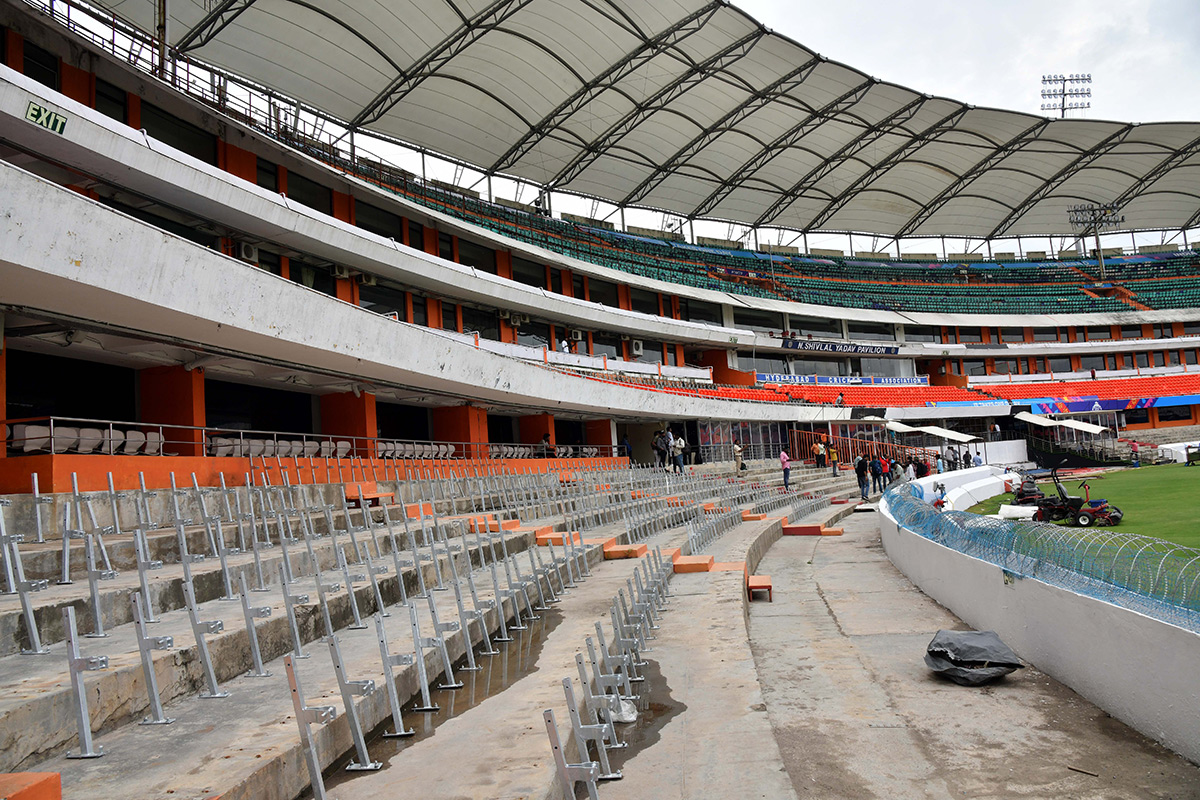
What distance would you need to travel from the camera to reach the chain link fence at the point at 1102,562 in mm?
5223

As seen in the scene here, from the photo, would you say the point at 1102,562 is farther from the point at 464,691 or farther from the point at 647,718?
the point at 464,691

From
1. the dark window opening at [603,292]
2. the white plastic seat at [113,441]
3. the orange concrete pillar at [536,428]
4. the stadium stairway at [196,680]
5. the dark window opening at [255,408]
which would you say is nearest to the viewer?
the stadium stairway at [196,680]

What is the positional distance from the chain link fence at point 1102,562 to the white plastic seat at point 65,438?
1059cm

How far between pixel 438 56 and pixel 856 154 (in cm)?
2418

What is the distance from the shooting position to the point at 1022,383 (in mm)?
52406

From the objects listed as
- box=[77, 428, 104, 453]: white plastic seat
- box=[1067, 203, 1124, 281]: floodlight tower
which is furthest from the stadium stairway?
box=[1067, 203, 1124, 281]: floodlight tower

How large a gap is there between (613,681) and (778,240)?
51199 millimetres

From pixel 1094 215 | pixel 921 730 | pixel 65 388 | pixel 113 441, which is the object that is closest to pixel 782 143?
pixel 1094 215

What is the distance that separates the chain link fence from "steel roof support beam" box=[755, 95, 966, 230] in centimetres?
3278

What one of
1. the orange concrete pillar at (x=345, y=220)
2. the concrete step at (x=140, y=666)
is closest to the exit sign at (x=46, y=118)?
the orange concrete pillar at (x=345, y=220)

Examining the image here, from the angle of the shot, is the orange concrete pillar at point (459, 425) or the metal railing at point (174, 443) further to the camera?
the orange concrete pillar at point (459, 425)

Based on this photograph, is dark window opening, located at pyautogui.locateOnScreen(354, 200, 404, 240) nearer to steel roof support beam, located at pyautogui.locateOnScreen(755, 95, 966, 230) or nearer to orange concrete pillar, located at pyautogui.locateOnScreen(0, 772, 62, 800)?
steel roof support beam, located at pyautogui.locateOnScreen(755, 95, 966, 230)

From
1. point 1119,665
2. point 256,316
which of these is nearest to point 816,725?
point 1119,665

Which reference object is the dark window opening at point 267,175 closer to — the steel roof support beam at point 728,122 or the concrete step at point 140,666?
the concrete step at point 140,666
